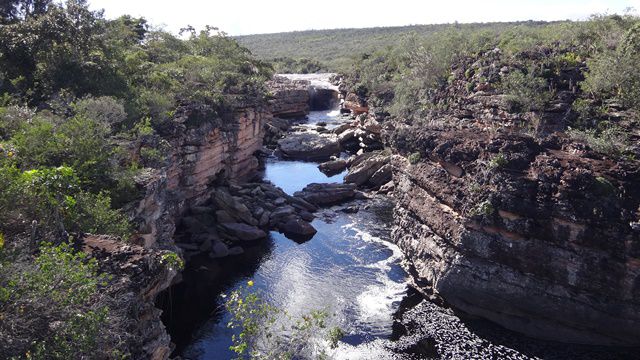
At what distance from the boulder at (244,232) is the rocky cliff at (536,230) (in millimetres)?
9637

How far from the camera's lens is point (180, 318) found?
21359 mm

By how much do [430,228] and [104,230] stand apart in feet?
52.1

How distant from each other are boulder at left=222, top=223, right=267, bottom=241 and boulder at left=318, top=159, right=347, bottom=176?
14432 mm

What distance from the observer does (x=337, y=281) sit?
961 inches

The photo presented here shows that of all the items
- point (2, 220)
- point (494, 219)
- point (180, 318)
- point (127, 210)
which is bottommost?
point (180, 318)

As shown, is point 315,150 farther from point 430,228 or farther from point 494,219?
point 494,219

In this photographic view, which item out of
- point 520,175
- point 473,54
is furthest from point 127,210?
point 473,54

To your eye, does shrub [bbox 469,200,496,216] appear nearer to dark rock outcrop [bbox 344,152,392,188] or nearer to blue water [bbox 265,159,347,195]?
dark rock outcrop [bbox 344,152,392,188]

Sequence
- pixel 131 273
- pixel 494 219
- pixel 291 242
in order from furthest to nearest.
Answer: pixel 291 242 < pixel 494 219 < pixel 131 273

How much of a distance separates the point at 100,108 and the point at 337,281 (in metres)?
14.3

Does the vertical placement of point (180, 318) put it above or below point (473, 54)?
below

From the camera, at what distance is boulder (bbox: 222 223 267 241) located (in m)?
29.1

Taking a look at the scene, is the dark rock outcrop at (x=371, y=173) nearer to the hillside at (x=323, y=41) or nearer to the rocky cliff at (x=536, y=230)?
the rocky cliff at (x=536, y=230)

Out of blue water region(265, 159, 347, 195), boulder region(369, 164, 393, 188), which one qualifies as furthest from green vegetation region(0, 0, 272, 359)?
boulder region(369, 164, 393, 188)
